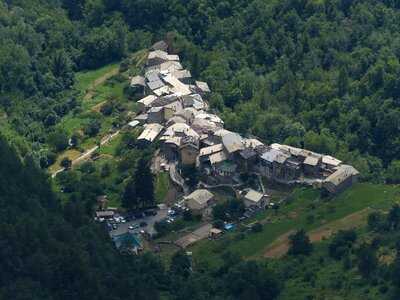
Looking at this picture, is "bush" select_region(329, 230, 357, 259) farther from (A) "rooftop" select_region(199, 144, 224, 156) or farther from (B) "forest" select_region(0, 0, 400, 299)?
(A) "rooftop" select_region(199, 144, 224, 156)

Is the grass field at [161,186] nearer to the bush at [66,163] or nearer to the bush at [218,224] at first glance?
the bush at [218,224]

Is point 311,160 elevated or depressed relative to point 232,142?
depressed

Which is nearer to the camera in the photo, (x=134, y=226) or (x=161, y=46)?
(x=134, y=226)

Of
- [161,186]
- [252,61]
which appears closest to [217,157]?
[161,186]

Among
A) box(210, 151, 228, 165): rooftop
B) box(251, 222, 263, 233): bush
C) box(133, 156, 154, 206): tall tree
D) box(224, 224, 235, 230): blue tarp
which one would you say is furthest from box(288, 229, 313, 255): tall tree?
box(210, 151, 228, 165): rooftop

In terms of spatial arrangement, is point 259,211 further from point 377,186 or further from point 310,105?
point 310,105

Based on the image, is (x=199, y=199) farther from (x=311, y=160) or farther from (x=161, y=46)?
(x=161, y=46)

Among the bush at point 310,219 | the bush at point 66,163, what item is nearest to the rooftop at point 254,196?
the bush at point 310,219
